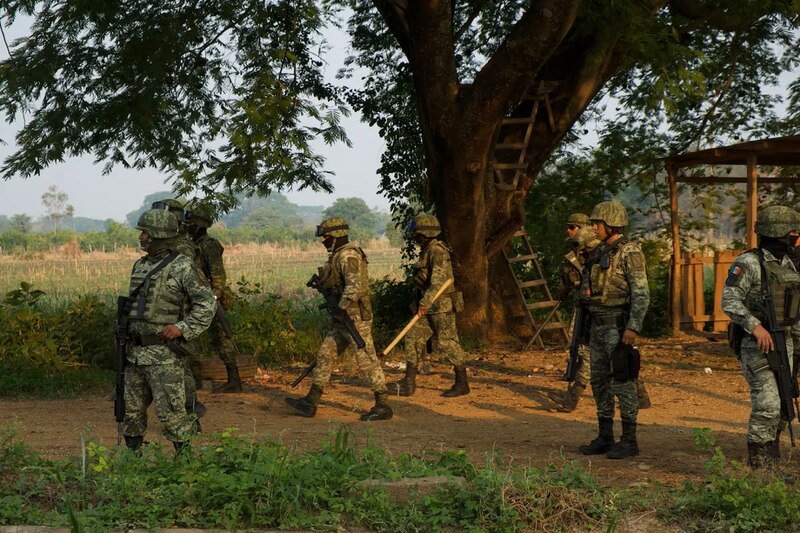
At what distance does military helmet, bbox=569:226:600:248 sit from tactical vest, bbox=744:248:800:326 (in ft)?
11.5

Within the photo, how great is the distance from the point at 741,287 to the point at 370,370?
3654 millimetres

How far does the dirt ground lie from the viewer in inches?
289

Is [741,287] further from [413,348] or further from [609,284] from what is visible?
[413,348]

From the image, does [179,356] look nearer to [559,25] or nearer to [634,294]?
[634,294]

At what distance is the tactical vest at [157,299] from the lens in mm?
6293

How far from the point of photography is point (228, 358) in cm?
1060

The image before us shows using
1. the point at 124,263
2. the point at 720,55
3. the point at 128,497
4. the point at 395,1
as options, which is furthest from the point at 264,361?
the point at 124,263

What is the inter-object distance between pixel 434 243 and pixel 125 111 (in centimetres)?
459

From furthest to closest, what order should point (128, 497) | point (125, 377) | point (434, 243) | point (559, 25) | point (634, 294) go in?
point (559, 25) < point (434, 243) < point (634, 294) < point (125, 377) < point (128, 497)

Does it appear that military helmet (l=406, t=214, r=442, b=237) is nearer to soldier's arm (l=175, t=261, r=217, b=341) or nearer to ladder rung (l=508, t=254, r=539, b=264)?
soldier's arm (l=175, t=261, r=217, b=341)

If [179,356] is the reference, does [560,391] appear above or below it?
below

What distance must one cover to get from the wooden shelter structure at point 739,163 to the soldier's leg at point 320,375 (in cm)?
629

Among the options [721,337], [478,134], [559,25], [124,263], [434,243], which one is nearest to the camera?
[434,243]

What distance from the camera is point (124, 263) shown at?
38281 mm
